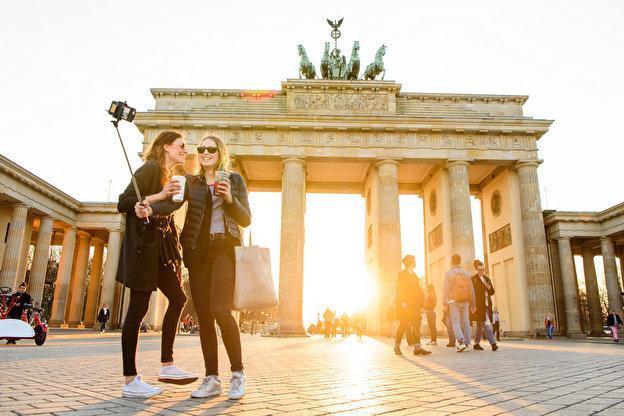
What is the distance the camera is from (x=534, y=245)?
26250 mm

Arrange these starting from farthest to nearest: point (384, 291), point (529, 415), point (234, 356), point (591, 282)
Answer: point (591, 282) < point (384, 291) < point (234, 356) < point (529, 415)

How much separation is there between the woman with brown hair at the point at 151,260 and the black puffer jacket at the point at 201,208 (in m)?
0.19

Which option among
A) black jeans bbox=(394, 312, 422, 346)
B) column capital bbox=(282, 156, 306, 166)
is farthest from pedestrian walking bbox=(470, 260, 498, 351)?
column capital bbox=(282, 156, 306, 166)

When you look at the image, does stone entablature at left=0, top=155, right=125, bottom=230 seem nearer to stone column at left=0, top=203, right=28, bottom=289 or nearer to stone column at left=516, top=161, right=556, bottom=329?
stone column at left=0, top=203, right=28, bottom=289

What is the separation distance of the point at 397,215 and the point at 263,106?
11398mm

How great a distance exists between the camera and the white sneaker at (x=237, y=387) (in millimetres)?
3521

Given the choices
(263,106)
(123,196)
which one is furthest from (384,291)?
(123,196)

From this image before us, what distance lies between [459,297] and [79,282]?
1387 inches

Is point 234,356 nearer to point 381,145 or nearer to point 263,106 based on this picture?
point 381,145

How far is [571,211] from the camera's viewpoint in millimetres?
31656

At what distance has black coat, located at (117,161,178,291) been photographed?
3.73 meters

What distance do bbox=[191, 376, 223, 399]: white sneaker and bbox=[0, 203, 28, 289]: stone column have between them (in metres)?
28.4

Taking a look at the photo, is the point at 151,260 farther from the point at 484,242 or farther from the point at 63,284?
the point at 63,284

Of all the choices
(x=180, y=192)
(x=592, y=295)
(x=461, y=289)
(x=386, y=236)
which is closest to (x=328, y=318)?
(x=386, y=236)
